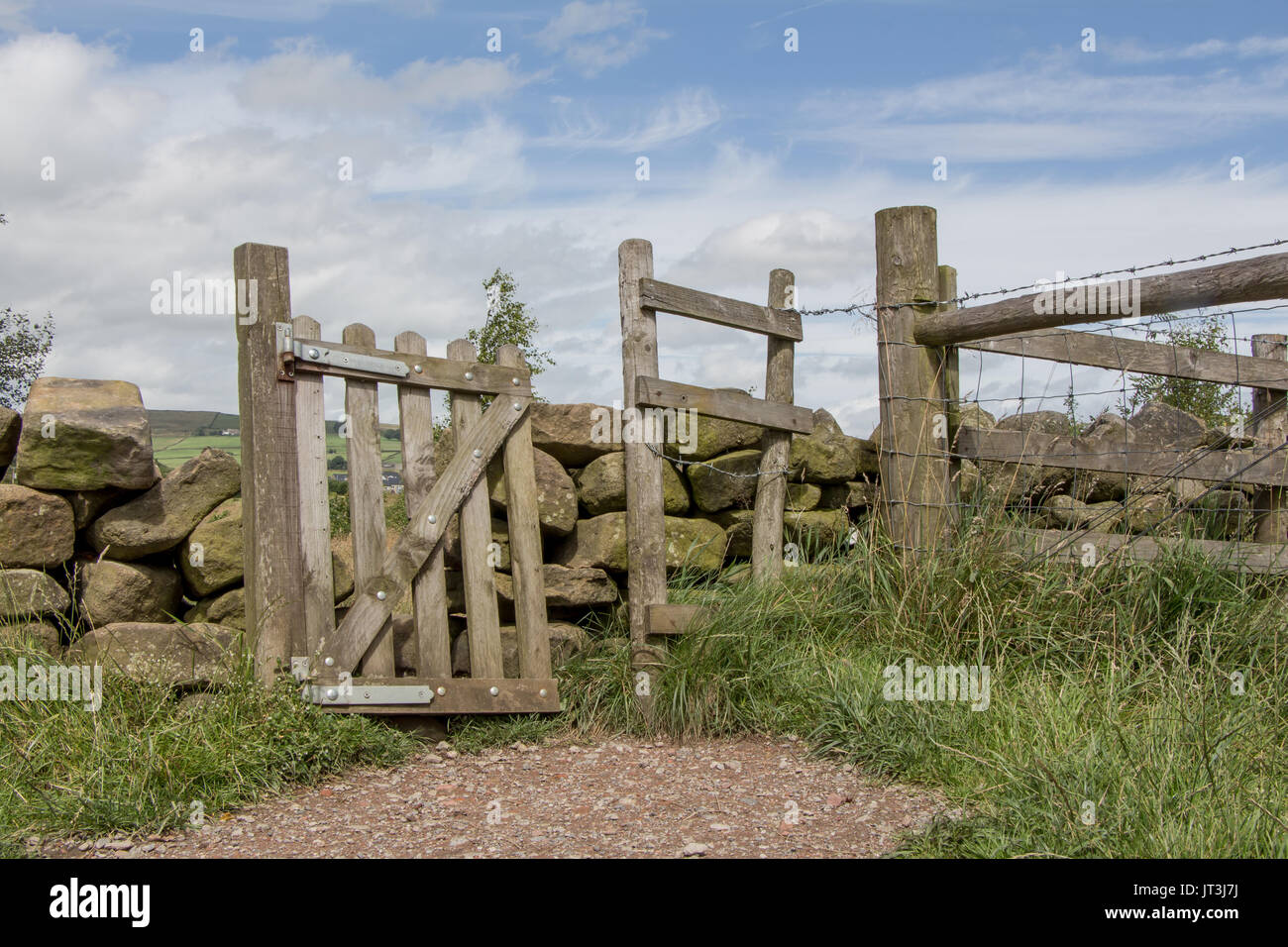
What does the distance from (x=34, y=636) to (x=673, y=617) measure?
311 centimetres

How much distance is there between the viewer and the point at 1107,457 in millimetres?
5898

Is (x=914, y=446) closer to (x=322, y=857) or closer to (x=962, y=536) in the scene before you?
(x=962, y=536)

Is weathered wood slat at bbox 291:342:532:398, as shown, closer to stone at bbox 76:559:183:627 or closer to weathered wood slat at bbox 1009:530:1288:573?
stone at bbox 76:559:183:627

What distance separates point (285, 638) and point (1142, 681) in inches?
156

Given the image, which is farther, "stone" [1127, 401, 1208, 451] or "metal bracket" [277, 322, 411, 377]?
"stone" [1127, 401, 1208, 451]

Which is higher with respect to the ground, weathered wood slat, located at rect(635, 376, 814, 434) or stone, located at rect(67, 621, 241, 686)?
weathered wood slat, located at rect(635, 376, 814, 434)

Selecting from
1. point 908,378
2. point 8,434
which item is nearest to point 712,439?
point 908,378

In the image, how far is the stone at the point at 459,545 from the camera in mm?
5832

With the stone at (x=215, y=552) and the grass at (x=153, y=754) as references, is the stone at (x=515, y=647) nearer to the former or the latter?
the grass at (x=153, y=754)

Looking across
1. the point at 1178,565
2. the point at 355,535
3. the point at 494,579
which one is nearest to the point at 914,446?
the point at 1178,565

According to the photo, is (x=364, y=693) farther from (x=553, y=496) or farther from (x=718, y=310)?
(x=718, y=310)

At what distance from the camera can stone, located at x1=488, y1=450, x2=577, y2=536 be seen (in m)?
6.08

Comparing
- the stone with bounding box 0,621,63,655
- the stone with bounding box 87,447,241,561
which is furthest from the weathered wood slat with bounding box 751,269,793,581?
the stone with bounding box 0,621,63,655

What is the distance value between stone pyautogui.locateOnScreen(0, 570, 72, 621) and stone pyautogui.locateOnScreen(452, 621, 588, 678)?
1.98 meters
